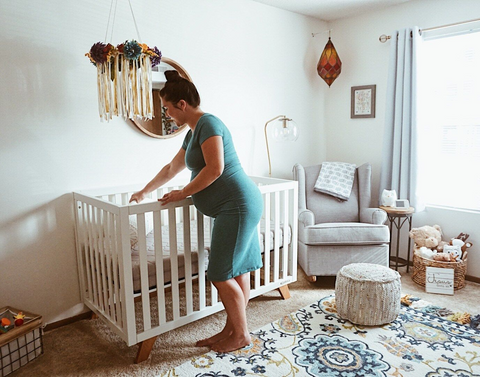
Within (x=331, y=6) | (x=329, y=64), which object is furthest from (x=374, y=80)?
(x=331, y=6)

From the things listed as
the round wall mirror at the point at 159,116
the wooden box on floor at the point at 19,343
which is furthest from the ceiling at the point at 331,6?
the wooden box on floor at the point at 19,343

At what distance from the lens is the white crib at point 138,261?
6.69ft

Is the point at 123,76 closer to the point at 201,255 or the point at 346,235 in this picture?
the point at 201,255

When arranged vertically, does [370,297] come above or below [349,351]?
above

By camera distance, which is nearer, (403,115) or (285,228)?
(285,228)

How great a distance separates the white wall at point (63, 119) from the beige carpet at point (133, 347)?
240 millimetres

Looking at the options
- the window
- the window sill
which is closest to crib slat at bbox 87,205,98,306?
the window

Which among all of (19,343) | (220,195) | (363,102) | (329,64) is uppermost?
(329,64)

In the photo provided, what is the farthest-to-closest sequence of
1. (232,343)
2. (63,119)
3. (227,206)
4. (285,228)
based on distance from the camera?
(285,228) < (63,119) < (232,343) < (227,206)

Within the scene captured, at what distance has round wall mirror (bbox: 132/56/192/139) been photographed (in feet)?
9.04

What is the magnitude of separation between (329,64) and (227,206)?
2274mm

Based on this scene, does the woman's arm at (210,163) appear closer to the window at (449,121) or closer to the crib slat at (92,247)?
the crib slat at (92,247)

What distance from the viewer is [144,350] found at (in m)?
2.13

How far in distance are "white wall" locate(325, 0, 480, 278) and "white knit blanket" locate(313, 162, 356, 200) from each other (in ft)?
1.27
